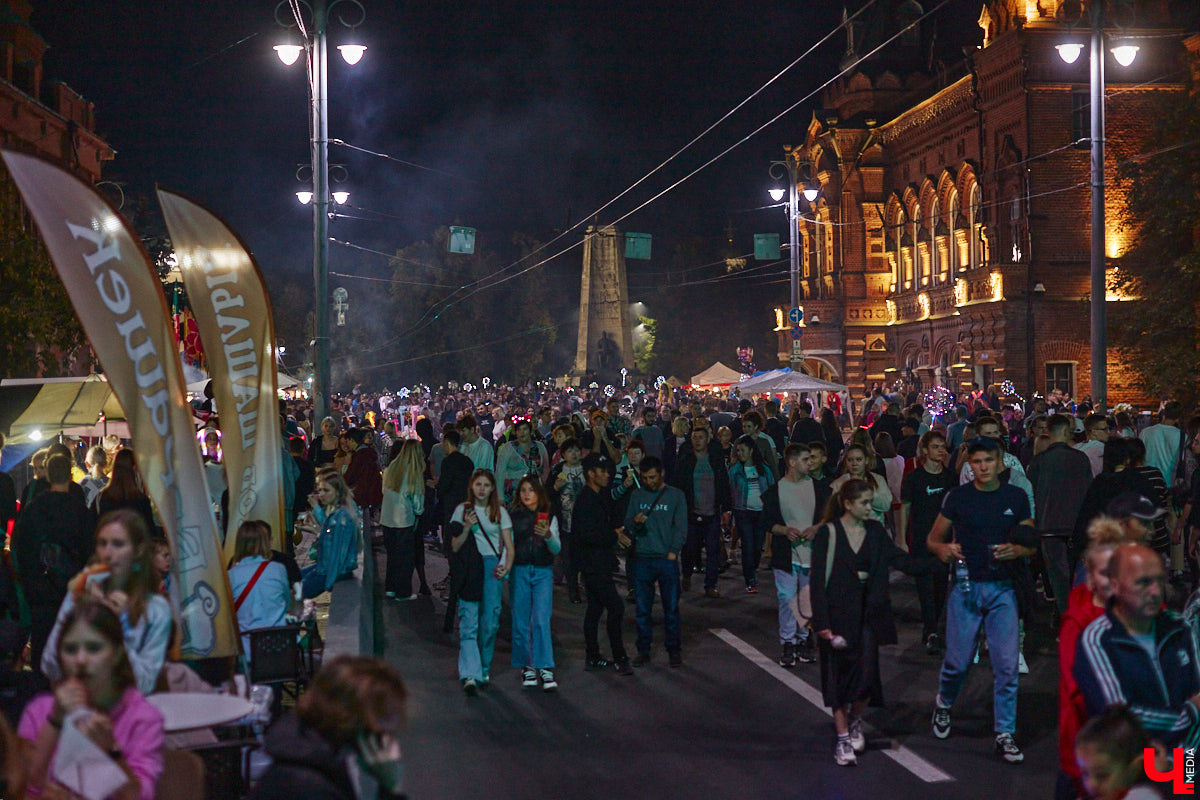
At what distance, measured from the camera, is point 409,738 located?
7742 mm

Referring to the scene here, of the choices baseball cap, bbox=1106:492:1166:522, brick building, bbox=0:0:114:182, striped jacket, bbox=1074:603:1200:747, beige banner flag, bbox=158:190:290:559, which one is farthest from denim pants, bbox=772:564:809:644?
brick building, bbox=0:0:114:182

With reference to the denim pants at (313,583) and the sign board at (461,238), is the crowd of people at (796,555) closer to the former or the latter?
the denim pants at (313,583)

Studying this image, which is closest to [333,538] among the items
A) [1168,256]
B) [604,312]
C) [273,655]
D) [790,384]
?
[273,655]

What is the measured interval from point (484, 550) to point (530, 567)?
0.39 m

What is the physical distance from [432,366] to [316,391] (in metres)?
54.5

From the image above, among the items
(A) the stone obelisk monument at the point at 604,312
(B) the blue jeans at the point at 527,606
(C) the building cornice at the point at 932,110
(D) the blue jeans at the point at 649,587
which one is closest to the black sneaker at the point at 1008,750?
(D) the blue jeans at the point at 649,587

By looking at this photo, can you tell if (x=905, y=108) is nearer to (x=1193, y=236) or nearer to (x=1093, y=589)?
(x=1193, y=236)

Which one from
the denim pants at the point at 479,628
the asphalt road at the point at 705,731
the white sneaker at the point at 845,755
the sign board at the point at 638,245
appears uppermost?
the sign board at the point at 638,245

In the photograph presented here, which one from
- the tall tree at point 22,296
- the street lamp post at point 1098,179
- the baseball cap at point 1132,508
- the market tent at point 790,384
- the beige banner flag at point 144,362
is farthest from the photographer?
the market tent at point 790,384

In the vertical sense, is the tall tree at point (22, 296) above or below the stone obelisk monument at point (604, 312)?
below

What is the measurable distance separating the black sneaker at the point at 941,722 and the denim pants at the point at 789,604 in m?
2.17

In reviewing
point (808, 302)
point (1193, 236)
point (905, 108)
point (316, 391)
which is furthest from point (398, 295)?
point (316, 391)

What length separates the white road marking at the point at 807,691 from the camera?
6.88 meters
